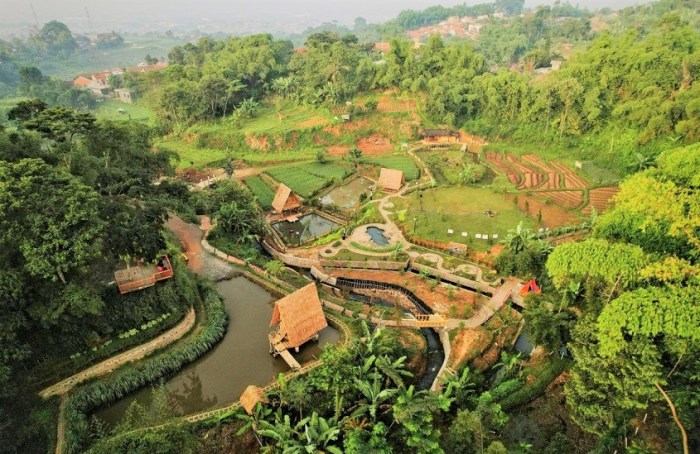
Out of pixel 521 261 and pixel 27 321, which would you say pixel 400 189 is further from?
pixel 27 321

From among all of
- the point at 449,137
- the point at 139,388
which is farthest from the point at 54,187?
the point at 449,137

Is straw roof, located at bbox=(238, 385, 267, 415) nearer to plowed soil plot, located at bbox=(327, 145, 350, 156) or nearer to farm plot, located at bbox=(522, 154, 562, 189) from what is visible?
farm plot, located at bbox=(522, 154, 562, 189)

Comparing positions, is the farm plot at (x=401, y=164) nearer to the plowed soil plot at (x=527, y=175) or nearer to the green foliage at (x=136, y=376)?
the plowed soil plot at (x=527, y=175)

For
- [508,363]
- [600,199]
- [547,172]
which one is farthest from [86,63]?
[508,363]

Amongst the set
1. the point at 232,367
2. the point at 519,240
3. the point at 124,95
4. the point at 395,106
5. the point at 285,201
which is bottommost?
the point at 232,367

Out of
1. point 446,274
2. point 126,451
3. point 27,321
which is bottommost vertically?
point 446,274

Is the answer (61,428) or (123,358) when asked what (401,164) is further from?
(61,428)
